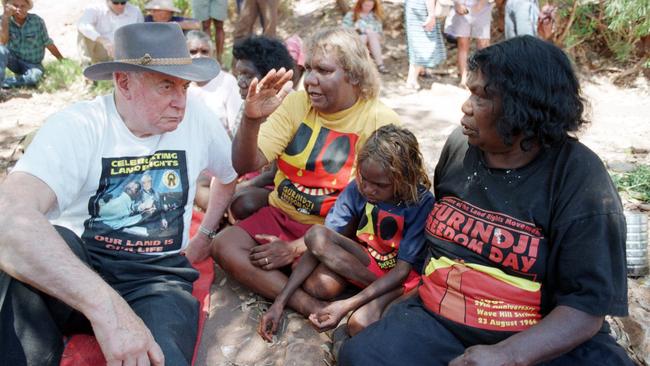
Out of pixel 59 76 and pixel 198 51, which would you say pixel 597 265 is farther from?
pixel 59 76

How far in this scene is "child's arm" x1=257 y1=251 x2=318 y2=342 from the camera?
2.67 meters

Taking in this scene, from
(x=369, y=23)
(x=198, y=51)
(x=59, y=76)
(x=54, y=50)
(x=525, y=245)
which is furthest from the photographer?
(x=54, y=50)

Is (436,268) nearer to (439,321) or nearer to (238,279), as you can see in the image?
(439,321)

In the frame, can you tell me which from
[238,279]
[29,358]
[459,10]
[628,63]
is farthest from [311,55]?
[628,63]

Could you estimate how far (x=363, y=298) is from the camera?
256cm

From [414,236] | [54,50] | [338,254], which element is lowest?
[54,50]

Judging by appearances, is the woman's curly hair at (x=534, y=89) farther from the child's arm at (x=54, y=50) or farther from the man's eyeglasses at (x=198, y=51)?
the child's arm at (x=54, y=50)

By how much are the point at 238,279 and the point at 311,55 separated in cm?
125

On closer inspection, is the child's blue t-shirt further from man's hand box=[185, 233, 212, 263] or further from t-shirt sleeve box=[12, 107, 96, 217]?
t-shirt sleeve box=[12, 107, 96, 217]

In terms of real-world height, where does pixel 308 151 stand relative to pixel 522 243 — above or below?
below

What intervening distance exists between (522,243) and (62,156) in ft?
5.69

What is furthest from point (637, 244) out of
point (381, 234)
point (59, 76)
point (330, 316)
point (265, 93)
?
point (59, 76)

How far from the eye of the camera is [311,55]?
293 cm

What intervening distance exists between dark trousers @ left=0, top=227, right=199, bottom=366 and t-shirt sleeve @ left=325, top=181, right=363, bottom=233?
0.71 meters
